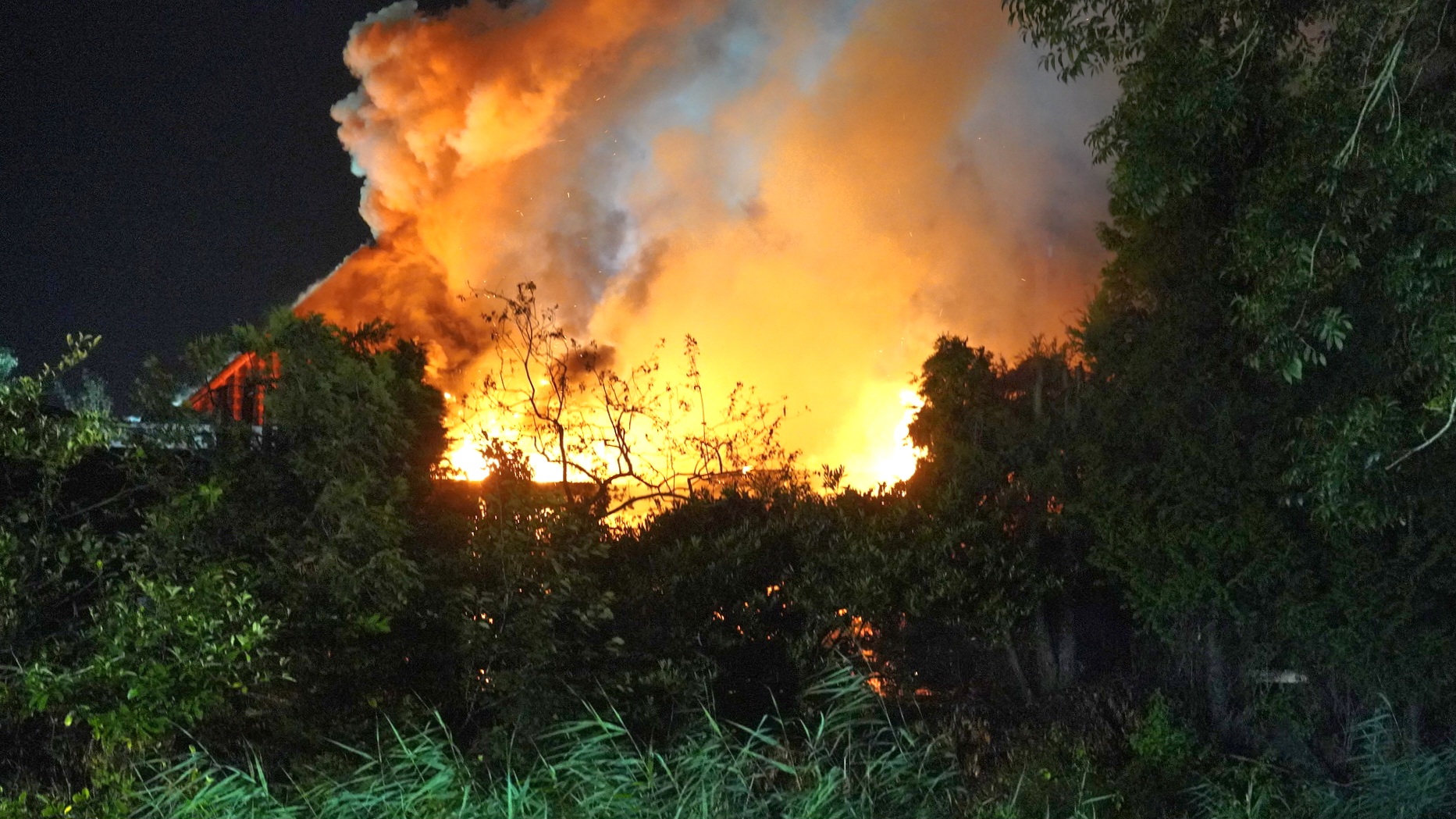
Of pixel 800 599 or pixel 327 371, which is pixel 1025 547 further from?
pixel 327 371

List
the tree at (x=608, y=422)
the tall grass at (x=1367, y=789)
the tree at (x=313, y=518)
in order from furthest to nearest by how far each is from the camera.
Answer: the tree at (x=608, y=422) → the tree at (x=313, y=518) → the tall grass at (x=1367, y=789)

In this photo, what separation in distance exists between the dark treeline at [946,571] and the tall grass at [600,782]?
0.13 ft

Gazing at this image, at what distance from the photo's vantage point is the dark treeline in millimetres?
6445

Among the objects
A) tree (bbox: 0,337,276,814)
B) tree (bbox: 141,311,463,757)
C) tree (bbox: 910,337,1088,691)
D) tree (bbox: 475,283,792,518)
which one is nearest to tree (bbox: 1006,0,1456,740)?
tree (bbox: 910,337,1088,691)

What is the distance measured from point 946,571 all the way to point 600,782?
3.23 metres

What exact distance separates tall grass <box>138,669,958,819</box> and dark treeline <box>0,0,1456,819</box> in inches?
1.6

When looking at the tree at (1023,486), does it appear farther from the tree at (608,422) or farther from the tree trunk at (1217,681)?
the tree at (608,422)

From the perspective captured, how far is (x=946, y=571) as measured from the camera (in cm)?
830

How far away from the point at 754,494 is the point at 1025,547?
7.32ft

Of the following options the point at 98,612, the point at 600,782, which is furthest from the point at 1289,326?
the point at 98,612

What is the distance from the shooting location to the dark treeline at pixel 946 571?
254 inches

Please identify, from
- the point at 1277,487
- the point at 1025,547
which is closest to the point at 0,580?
the point at 1025,547

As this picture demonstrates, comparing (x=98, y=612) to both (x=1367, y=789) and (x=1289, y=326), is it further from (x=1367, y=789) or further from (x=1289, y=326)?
(x=1367, y=789)

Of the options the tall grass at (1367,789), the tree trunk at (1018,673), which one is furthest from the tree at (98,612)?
the tall grass at (1367,789)
